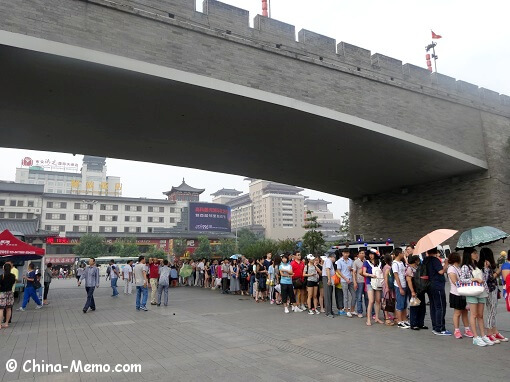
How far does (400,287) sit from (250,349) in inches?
143

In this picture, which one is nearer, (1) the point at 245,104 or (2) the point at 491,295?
(2) the point at 491,295

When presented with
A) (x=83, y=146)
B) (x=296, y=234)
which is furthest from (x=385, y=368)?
(x=296, y=234)

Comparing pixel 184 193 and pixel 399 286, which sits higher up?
pixel 184 193

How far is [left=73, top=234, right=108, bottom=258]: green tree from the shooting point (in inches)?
2120

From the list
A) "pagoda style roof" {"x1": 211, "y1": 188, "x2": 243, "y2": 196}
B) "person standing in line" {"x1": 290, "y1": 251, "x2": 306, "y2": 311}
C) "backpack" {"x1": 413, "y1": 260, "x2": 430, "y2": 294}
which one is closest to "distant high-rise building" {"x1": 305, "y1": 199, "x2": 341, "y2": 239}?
"pagoda style roof" {"x1": 211, "y1": 188, "x2": 243, "y2": 196}

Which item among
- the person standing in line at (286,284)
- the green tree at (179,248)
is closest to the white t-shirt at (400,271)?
the person standing in line at (286,284)

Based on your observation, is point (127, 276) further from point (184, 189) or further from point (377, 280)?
point (184, 189)

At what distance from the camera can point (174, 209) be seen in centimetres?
7862

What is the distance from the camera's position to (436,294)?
7043 millimetres

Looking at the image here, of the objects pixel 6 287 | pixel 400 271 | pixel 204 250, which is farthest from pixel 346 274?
pixel 204 250

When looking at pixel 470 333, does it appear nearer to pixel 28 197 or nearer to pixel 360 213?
pixel 360 213

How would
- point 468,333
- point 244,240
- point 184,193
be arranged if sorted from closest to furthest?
1. point 468,333
2. point 244,240
3. point 184,193

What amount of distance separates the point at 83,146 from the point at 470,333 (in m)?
16.0

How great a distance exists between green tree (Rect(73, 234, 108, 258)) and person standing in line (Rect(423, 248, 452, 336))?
54.0 meters
